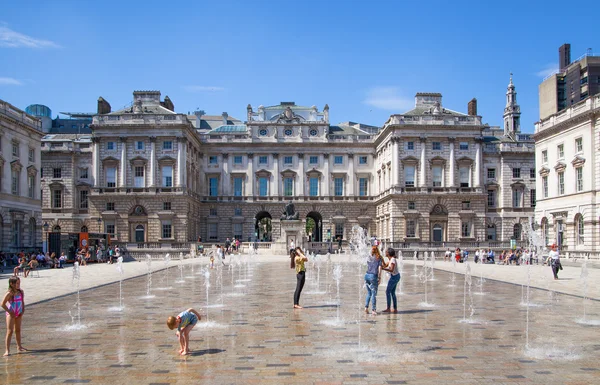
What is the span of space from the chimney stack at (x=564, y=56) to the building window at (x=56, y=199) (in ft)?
266

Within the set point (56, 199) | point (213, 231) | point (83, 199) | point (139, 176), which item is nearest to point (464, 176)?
point (213, 231)

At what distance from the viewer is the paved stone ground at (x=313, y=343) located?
925 centimetres

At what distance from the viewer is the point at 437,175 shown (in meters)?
65.9

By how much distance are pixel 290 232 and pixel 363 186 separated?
20.8 metres

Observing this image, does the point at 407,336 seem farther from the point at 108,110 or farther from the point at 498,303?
the point at 108,110

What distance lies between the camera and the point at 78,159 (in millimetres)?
69438

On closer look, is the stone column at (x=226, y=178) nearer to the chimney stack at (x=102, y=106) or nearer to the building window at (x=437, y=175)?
the chimney stack at (x=102, y=106)

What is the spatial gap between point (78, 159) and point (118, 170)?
7.42 m

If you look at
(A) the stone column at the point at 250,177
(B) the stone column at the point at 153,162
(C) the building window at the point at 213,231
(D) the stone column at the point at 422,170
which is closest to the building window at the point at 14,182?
(B) the stone column at the point at 153,162

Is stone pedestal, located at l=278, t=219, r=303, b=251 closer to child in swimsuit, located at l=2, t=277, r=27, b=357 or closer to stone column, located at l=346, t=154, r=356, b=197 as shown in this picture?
stone column, located at l=346, t=154, r=356, b=197

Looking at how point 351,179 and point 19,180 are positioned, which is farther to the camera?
point 351,179

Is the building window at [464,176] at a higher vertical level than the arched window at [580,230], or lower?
higher

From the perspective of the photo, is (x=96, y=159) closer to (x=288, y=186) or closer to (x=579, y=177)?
(x=288, y=186)

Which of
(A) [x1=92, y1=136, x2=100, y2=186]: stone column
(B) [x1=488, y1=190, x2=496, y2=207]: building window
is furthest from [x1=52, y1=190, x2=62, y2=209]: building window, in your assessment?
(B) [x1=488, y1=190, x2=496, y2=207]: building window
